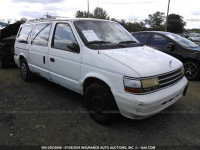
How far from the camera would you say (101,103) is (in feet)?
10.0

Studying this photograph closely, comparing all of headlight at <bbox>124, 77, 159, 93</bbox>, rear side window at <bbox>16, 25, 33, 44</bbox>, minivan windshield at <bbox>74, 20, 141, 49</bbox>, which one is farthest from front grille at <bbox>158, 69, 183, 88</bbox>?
rear side window at <bbox>16, 25, 33, 44</bbox>

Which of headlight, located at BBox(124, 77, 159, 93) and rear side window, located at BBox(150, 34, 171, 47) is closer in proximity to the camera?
headlight, located at BBox(124, 77, 159, 93)

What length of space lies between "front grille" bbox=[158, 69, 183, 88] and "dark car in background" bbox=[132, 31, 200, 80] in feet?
9.11

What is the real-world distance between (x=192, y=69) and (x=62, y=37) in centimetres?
421

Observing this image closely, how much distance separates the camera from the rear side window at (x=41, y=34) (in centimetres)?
432

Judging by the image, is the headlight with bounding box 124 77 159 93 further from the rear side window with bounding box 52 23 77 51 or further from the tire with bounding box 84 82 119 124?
the rear side window with bounding box 52 23 77 51

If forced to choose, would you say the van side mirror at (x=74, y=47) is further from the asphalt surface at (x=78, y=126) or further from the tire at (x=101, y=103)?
the asphalt surface at (x=78, y=126)

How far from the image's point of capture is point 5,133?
9.91ft

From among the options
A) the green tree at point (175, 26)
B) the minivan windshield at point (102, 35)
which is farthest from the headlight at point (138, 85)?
the green tree at point (175, 26)

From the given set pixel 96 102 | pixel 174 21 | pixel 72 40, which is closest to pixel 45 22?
pixel 72 40

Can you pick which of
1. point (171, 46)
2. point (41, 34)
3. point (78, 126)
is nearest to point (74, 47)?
point (78, 126)

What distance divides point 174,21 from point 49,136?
60.8 meters

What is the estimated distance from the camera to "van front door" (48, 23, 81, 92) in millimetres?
3486

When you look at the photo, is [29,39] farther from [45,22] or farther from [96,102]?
[96,102]
